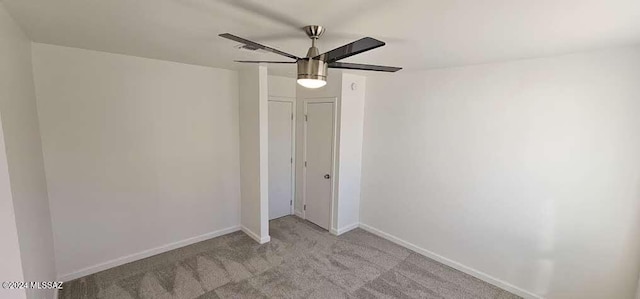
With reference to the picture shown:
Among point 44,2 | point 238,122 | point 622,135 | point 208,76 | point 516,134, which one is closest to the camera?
point 44,2

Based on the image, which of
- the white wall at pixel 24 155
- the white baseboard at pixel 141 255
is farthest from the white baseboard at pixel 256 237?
the white wall at pixel 24 155

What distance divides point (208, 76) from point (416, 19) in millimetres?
2764

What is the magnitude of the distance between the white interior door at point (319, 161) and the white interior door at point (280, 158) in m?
0.33

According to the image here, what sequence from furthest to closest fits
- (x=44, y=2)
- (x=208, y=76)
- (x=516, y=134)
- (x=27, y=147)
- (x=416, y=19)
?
(x=208, y=76)
(x=516, y=134)
(x=27, y=147)
(x=416, y=19)
(x=44, y=2)

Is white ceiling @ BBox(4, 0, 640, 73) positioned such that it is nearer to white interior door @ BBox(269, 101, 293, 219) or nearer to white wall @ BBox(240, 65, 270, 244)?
white wall @ BBox(240, 65, 270, 244)

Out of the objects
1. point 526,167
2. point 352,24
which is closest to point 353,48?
point 352,24

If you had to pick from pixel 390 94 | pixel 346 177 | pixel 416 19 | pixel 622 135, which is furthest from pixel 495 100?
pixel 346 177

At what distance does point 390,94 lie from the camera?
12.3ft

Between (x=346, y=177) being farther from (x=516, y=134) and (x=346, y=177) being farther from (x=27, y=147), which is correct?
(x=27, y=147)

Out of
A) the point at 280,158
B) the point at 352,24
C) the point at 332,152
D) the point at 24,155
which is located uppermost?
the point at 352,24

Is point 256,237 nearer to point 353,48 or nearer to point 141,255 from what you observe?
point 141,255

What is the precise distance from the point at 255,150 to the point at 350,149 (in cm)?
134

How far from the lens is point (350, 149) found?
405cm

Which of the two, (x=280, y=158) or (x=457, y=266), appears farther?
(x=280, y=158)
